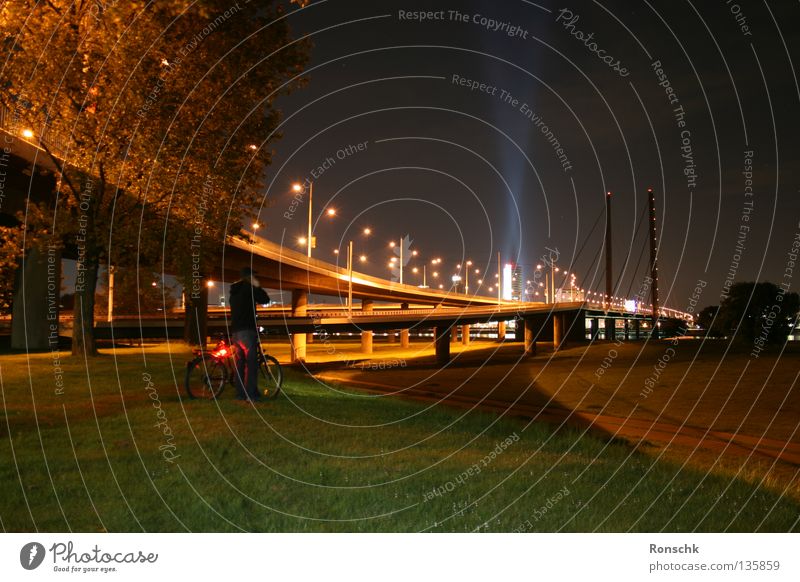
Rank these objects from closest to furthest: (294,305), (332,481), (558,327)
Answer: (332,481) → (294,305) → (558,327)

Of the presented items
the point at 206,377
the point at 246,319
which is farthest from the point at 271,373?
the point at 246,319

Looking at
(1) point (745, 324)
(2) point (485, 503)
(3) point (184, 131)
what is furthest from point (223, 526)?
(1) point (745, 324)

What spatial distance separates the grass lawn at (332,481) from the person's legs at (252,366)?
109 cm

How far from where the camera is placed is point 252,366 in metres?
13.3

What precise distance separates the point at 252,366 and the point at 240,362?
1.10 feet

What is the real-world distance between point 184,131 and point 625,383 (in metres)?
22.6

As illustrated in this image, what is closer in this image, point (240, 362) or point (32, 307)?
point (240, 362)

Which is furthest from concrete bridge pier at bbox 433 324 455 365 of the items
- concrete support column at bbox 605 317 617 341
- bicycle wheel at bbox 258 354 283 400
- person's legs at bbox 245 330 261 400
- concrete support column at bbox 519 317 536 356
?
concrete support column at bbox 605 317 617 341

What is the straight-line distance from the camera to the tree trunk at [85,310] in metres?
25.6

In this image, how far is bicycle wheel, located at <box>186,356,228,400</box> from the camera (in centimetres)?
1423

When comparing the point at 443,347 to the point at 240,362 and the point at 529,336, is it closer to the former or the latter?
the point at 529,336

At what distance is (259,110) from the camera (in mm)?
26328

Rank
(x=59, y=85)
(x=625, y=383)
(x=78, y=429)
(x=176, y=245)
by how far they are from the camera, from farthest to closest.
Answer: (x=625, y=383) → (x=176, y=245) → (x=59, y=85) → (x=78, y=429)
